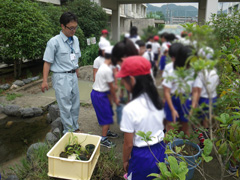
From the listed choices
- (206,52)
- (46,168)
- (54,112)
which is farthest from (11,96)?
(206,52)

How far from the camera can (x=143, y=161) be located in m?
1.59

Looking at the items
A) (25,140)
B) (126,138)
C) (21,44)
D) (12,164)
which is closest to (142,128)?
(126,138)

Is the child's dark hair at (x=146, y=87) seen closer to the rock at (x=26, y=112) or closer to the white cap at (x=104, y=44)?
the white cap at (x=104, y=44)

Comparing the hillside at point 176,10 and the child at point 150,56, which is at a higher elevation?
the hillside at point 176,10

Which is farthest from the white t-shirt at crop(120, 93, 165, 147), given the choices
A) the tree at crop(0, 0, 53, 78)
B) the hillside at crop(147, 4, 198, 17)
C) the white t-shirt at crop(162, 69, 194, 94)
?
the tree at crop(0, 0, 53, 78)

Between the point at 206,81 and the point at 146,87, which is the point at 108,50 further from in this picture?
the point at 206,81

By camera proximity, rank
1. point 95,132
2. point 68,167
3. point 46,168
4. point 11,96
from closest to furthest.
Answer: point 68,167 → point 46,168 → point 95,132 → point 11,96

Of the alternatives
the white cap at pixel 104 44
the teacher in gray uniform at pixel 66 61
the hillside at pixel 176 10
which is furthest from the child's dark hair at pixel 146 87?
the teacher in gray uniform at pixel 66 61

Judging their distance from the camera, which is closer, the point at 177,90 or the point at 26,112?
the point at 177,90

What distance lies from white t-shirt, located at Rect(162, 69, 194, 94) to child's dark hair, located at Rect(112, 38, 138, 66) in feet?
0.55

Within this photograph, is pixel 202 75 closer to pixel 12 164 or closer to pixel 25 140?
pixel 12 164

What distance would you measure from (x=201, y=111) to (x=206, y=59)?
0.65ft

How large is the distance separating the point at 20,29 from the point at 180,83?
585 centimetres

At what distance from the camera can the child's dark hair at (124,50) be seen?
87 cm
